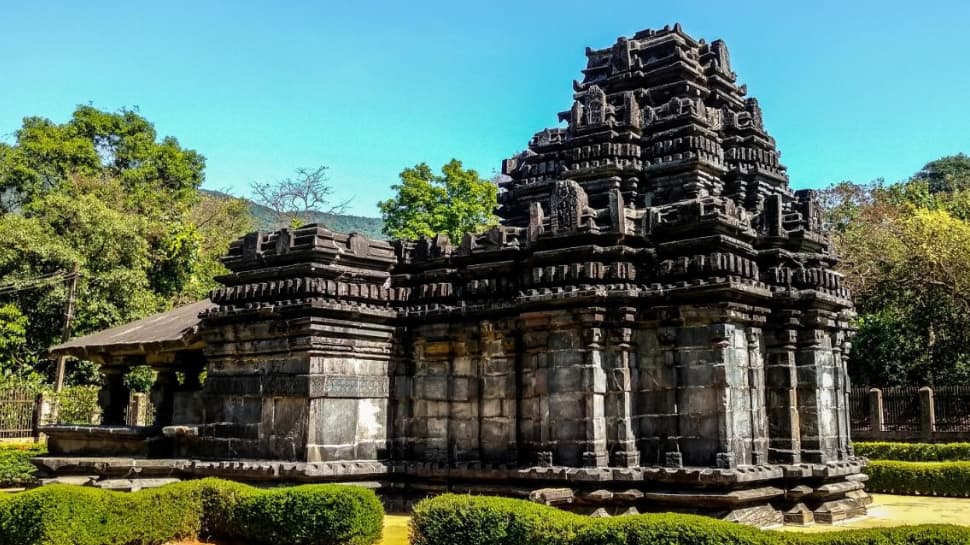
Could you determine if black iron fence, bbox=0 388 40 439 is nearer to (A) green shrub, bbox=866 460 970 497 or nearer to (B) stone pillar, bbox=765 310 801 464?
(B) stone pillar, bbox=765 310 801 464

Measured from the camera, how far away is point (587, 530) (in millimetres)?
Result: 8047

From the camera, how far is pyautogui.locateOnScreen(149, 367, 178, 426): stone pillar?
15.0 m

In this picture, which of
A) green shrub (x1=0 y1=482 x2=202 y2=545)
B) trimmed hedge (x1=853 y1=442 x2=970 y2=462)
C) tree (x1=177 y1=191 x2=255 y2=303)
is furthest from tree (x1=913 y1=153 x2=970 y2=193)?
green shrub (x1=0 y1=482 x2=202 y2=545)

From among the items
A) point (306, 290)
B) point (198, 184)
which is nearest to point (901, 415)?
point (306, 290)

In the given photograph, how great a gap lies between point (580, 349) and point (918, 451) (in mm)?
15056

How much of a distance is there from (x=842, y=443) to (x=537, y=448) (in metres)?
4.61

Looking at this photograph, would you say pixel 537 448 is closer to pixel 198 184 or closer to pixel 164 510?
pixel 164 510

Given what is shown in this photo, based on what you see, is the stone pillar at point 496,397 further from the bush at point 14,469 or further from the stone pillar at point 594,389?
the bush at point 14,469

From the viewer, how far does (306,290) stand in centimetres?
1202

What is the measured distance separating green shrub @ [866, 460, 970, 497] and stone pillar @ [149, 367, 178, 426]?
1354 cm

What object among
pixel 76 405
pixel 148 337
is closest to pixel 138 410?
pixel 76 405

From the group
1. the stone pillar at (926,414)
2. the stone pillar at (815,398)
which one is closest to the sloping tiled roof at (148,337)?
the stone pillar at (815,398)

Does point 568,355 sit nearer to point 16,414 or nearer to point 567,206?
point 567,206

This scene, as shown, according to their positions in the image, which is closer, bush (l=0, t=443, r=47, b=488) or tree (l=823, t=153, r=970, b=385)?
bush (l=0, t=443, r=47, b=488)
